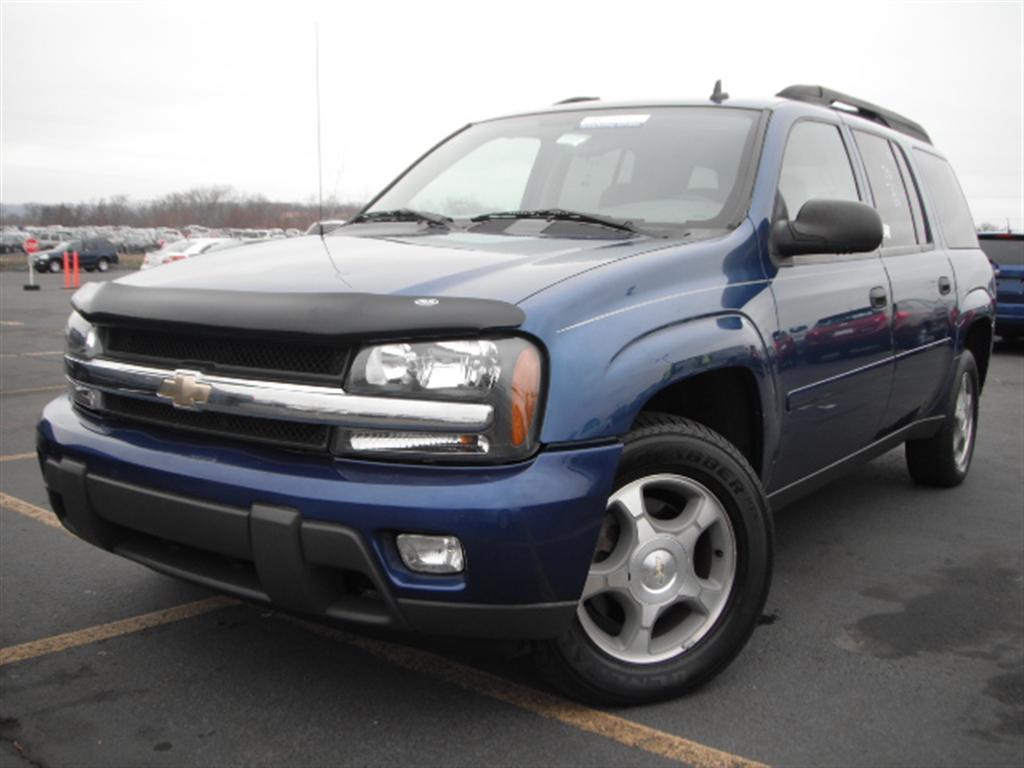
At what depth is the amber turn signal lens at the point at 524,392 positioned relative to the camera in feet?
8.05

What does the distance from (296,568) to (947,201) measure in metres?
4.44

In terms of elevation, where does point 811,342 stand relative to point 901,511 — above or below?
above

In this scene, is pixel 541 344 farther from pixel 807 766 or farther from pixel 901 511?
pixel 901 511

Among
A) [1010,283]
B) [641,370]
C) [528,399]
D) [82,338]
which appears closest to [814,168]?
[641,370]

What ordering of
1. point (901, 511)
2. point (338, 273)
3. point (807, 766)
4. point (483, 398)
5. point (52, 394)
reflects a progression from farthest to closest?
1. point (52, 394)
2. point (901, 511)
3. point (338, 273)
4. point (807, 766)
5. point (483, 398)

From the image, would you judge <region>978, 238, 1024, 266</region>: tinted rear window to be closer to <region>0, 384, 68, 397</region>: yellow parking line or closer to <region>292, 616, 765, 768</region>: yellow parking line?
<region>0, 384, 68, 397</region>: yellow parking line

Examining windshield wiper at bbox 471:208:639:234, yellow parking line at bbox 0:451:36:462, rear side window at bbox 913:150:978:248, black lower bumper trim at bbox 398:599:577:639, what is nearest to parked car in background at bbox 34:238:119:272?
yellow parking line at bbox 0:451:36:462

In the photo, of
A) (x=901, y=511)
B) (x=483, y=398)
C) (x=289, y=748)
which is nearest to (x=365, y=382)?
(x=483, y=398)

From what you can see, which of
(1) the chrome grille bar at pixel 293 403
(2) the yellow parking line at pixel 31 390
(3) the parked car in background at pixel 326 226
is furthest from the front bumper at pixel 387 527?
(2) the yellow parking line at pixel 31 390

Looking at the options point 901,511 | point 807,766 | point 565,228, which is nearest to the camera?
point 807,766

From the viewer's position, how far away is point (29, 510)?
4906 millimetres

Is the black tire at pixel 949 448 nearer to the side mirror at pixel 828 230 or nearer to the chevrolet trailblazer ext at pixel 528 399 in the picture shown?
the chevrolet trailblazer ext at pixel 528 399

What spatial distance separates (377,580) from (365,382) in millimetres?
477

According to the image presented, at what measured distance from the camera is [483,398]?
2.46m
